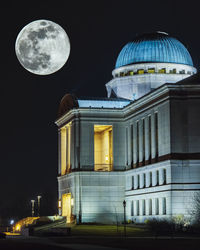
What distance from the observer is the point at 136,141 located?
10881 cm

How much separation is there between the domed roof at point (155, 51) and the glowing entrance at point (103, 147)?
14.2m

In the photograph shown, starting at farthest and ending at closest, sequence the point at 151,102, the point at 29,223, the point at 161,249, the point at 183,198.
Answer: the point at 29,223
the point at 151,102
the point at 183,198
the point at 161,249

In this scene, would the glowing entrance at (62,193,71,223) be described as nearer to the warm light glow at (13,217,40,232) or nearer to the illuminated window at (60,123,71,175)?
the illuminated window at (60,123,71,175)

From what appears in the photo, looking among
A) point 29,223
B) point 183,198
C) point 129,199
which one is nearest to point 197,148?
point 183,198

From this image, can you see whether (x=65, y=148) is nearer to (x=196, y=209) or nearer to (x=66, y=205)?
(x=66, y=205)

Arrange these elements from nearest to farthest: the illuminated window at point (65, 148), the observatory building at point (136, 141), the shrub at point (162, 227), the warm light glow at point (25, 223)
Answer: the shrub at point (162, 227), the observatory building at point (136, 141), the warm light glow at point (25, 223), the illuminated window at point (65, 148)

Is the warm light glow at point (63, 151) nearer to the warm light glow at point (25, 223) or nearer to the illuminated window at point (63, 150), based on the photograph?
the illuminated window at point (63, 150)

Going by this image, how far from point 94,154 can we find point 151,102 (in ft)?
74.1

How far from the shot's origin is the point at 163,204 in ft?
315

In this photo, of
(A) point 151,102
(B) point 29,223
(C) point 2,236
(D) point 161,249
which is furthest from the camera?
(B) point 29,223

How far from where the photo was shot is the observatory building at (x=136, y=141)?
306 ft

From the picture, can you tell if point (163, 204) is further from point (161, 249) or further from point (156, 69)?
point (161, 249)

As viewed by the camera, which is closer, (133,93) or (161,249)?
(161,249)

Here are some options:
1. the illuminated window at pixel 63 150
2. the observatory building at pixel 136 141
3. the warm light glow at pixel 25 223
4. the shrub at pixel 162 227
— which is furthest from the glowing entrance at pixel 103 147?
the shrub at pixel 162 227
